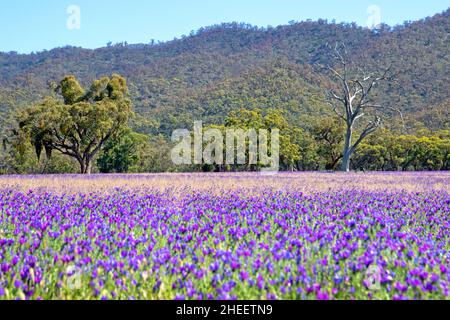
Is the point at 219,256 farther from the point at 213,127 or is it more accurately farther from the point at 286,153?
the point at 286,153

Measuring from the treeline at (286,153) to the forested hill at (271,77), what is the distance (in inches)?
328

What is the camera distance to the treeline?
4475 cm

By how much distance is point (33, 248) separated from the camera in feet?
14.7

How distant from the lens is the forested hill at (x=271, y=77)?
75.5 m

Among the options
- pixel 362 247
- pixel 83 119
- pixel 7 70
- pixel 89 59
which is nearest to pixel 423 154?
pixel 83 119

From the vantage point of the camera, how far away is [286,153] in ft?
155

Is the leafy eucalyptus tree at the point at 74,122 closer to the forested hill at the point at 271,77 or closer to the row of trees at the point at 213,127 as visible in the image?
the row of trees at the point at 213,127

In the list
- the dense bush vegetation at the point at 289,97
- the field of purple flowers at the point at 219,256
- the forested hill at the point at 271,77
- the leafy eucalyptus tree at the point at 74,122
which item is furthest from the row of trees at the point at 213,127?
the field of purple flowers at the point at 219,256

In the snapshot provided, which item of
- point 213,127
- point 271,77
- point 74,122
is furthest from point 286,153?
point 271,77

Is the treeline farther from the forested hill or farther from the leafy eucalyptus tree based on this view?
the forested hill

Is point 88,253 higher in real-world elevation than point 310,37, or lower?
lower

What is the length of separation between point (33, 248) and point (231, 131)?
129ft
